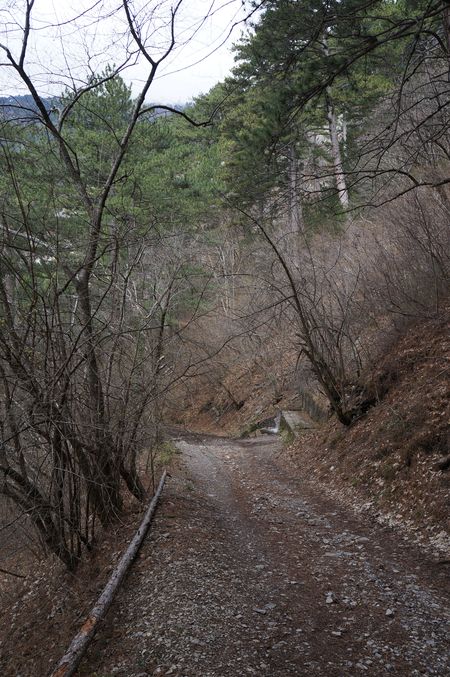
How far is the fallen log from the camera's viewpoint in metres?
4.32

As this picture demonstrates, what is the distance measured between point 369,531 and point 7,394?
4970 mm

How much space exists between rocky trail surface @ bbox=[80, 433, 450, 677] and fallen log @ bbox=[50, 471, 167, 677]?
11 cm

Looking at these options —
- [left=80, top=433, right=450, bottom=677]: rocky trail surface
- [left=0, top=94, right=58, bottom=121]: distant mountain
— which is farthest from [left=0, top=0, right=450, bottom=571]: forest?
[left=80, top=433, right=450, bottom=677]: rocky trail surface

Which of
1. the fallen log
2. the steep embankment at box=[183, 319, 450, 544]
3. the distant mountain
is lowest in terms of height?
the steep embankment at box=[183, 319, 450, 544]

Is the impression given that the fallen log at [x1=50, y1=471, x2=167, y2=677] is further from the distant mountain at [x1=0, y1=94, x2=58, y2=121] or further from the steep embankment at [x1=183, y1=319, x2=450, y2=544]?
the distant mountain at [x1=0, y1=94, x2=58, y2=121]

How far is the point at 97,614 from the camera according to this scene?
497 centimetres

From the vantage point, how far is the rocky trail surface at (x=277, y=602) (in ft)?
13.1

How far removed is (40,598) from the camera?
23.3 feet

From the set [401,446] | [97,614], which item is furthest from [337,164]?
[97,614]

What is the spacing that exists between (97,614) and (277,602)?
1.83 meters

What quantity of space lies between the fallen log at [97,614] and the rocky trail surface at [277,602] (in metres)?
0.11

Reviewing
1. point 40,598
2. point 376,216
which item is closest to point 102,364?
point 40,598

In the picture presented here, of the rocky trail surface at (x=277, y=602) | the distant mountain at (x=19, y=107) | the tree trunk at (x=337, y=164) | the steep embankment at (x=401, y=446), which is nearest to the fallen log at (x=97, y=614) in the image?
the rocky trail surface at (x=277, y=602)

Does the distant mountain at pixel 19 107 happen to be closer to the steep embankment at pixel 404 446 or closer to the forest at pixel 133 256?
the forest at pixel 133 256
